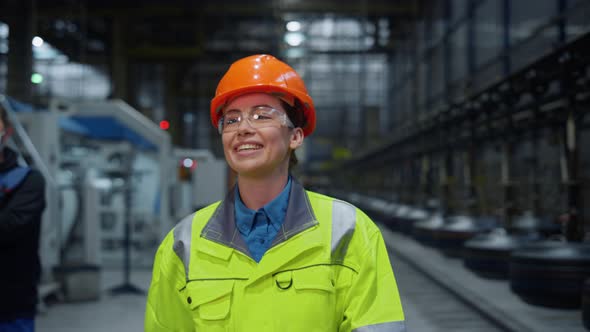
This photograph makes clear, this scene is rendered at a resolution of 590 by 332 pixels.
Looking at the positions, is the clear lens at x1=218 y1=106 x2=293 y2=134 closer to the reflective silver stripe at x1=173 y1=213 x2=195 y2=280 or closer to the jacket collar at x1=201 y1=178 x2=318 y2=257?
the jacket collar at x1=201 y1=178 x2=318 y2=257

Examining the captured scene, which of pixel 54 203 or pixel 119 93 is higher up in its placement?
pixel 119 93

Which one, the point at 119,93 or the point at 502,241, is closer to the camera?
the point at 502,241

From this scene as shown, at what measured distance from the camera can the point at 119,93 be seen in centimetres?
1803

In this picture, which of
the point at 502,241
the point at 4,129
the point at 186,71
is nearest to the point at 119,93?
the point at 186,71

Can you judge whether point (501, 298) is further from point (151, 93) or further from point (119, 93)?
point (151, 93)

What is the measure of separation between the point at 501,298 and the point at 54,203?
18.7 feet

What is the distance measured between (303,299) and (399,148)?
17.0 metres

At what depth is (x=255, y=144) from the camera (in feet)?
5.66

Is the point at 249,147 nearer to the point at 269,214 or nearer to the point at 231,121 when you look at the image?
the point at 231,121

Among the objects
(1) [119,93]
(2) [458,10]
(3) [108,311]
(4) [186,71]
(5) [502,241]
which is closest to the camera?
(3) [108,311]

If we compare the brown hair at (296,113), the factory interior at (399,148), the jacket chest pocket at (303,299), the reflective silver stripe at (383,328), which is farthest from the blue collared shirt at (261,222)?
the factory interior at (399,148)

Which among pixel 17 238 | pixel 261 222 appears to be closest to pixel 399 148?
pixel 17 238

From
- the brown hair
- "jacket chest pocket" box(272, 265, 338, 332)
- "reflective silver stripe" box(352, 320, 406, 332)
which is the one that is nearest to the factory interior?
the brown hair

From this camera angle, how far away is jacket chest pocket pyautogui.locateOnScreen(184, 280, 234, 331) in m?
1.61
